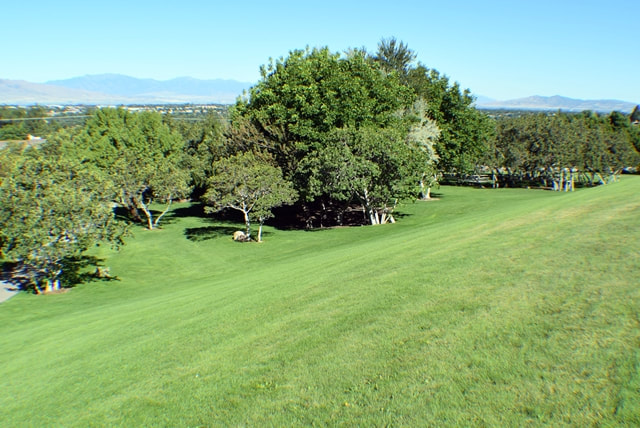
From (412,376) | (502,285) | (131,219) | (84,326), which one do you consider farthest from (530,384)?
(131,219)

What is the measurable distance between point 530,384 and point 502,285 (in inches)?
164

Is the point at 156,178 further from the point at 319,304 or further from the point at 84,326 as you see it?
the point at 319,304

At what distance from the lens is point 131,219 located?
175 feet

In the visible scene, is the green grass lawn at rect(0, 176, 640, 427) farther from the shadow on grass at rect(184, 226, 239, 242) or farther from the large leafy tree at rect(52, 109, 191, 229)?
the large leafy tree at rect(52, 109, 191, 229)

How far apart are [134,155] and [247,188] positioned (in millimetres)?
17867

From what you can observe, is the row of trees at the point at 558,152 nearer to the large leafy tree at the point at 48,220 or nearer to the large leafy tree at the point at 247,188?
the large leafy tree at the point at 247,188

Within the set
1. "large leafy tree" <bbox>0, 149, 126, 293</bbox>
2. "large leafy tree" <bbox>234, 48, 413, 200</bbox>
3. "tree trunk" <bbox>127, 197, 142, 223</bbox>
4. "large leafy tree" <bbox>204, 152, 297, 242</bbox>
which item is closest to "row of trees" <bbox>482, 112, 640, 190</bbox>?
"large leafy tree" <bbox>234, 48, 413, 200</bbox>

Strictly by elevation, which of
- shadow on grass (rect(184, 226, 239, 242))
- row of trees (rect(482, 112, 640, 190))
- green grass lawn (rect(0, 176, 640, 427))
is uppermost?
row of trees (rect(482, 112, 640, 190))

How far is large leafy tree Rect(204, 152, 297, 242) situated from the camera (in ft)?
114

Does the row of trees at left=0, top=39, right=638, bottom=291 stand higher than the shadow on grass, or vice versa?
the row of trees at left=0, top=39, right=638, bottom=291

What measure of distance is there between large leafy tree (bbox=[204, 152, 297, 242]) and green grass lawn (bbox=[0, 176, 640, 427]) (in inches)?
703

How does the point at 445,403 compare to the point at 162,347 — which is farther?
the point at 162,347

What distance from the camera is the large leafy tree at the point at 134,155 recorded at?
140ft

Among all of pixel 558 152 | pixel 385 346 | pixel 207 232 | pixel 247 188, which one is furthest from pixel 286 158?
pixel 558 152
